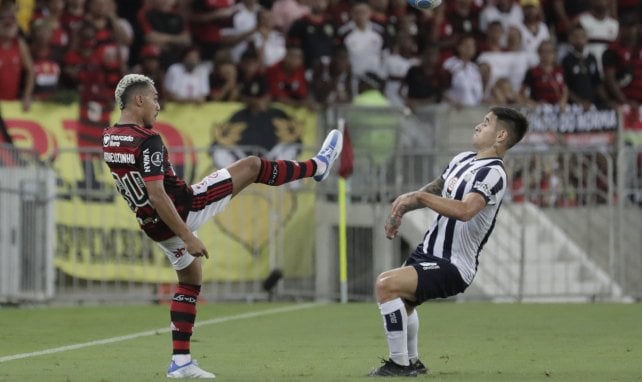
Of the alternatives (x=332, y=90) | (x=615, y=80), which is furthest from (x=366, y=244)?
(x=615, y=80)

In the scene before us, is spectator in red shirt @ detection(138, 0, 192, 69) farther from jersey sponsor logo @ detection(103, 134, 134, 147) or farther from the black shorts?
the black shorts

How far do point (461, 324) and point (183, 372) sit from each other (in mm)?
5782

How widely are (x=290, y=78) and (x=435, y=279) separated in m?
11.3

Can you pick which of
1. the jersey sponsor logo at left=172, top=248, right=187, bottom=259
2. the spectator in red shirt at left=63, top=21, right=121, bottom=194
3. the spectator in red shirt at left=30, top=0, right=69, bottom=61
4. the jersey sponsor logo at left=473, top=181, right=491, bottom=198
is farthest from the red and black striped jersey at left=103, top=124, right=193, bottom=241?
the spectator in red shirt at left=30, top=0, right=69, bottom=61

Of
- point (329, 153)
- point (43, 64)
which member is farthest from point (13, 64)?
point (329, 153)

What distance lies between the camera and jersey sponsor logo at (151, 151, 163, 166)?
9.62 m

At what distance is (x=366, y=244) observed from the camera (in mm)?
19453

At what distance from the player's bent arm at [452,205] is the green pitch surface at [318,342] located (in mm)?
1185

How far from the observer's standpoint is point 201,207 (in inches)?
404

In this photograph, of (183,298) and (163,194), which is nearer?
(163,194)

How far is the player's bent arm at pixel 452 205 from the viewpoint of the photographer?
30.3 feet

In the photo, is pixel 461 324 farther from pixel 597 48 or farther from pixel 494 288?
pixel 597 48

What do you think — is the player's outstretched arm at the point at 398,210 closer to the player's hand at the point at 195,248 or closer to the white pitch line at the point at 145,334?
the player's hand at the point at 195,248

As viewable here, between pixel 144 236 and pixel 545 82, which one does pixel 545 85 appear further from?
pixel 144 236
